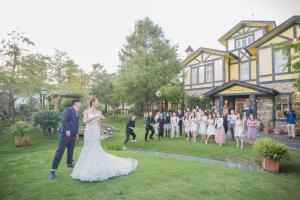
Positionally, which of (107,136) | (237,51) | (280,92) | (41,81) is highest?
(237,51)

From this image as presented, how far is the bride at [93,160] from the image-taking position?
183 inches

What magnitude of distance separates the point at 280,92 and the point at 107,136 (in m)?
14.7

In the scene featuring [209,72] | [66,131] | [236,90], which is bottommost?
[66,131]

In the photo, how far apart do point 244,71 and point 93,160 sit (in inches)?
730

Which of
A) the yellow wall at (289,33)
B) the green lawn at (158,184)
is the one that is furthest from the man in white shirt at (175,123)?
the yellow wall at (289,33)

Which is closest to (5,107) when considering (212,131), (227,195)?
(212,131)

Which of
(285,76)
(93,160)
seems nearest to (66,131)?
(93,160)

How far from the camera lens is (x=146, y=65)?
66.1 feet

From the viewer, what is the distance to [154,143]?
11188mm

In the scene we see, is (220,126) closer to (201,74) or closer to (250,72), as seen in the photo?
(250,72)

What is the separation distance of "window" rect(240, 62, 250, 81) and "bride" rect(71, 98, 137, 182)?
17453mm

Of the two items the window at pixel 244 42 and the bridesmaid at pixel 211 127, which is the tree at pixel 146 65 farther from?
the bridesmaid at pixel 211 127

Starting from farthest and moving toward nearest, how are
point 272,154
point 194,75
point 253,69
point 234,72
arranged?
1. point 194,75
2. point 234,72
3. point 253,69
4. point 272,154

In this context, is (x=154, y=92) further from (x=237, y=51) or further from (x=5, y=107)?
(x=5, y=107)
